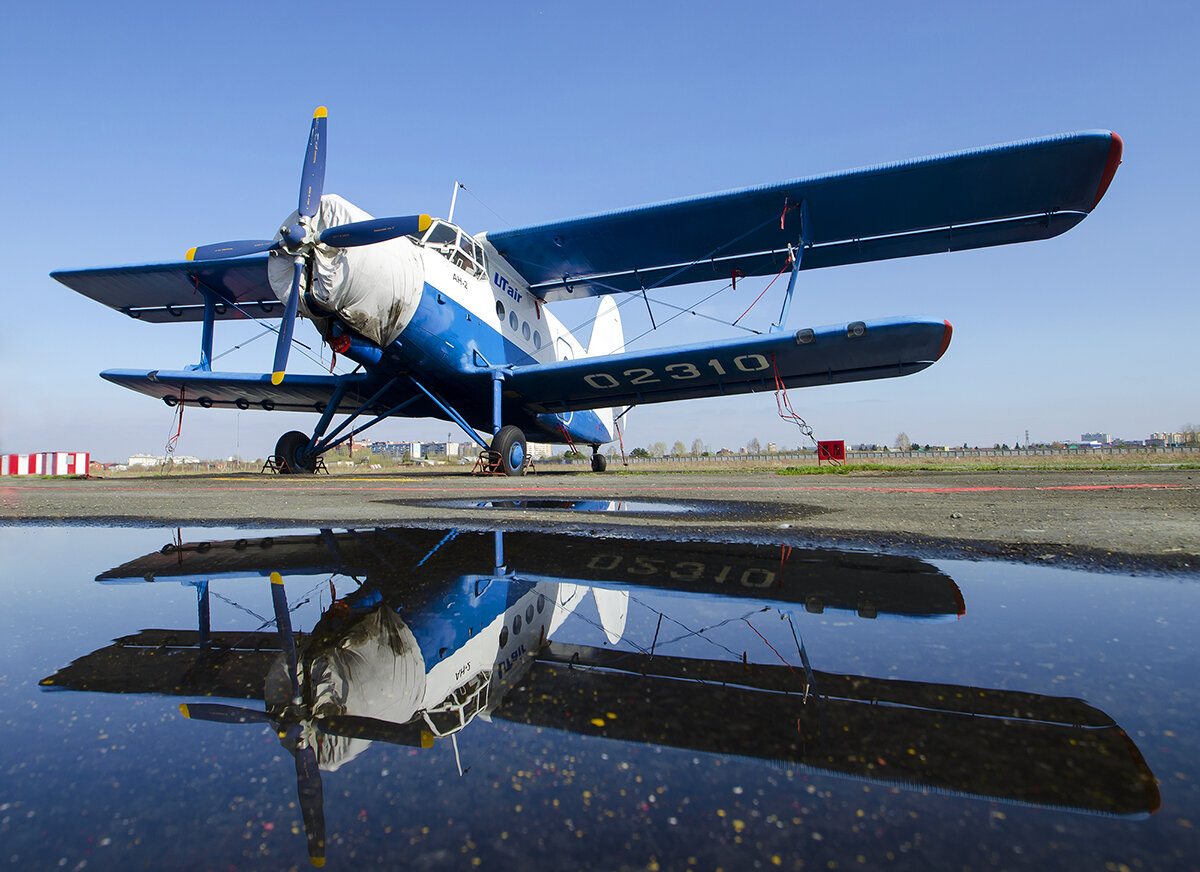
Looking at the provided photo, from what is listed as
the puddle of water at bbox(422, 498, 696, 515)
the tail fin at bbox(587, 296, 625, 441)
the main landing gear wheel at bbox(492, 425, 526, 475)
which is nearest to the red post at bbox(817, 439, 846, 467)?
the tail fin at bbox(587, 296, 625, 441)

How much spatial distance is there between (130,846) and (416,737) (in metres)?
0.41

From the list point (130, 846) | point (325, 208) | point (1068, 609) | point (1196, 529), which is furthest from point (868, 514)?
point (325, 208)

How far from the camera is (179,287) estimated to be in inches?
512

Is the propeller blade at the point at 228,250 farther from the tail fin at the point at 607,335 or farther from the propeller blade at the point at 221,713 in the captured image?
the tail fin at the point at 607,335

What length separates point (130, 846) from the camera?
2.43 ft

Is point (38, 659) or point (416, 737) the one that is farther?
point (38, 659)

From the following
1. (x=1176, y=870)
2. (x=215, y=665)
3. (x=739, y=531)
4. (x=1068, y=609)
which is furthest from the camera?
(x=739, y=531)

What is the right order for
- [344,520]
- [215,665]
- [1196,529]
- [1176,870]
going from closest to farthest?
[1176,870] → [215,665] → [1196,529] → [344,520]

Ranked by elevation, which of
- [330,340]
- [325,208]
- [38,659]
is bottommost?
[38,659]

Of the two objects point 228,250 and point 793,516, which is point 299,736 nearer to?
point 793,516

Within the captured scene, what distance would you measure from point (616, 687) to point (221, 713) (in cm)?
83

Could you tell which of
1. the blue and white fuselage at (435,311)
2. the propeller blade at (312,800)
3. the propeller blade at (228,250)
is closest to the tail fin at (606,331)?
the blue and white fuselage at (435,311)

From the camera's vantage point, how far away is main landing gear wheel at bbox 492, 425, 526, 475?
10.9 m

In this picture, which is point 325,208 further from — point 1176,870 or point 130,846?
point 1176,870
